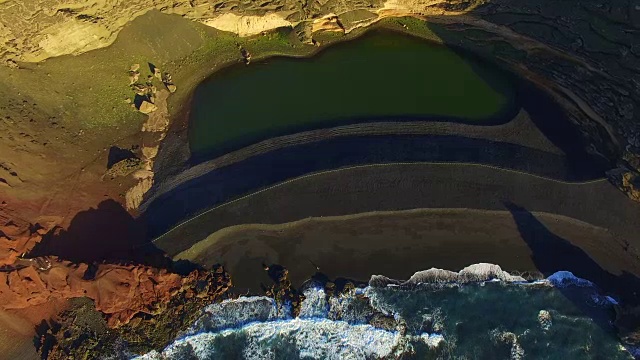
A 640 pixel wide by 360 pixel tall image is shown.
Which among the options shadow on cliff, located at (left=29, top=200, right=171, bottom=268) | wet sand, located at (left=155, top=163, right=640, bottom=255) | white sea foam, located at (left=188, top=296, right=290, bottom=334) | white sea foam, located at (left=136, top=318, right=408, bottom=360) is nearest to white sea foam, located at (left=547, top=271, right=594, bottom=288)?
wet sand, located at (left=155, top=163, right=640, bottom=255)

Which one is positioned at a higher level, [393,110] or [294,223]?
[393,110]

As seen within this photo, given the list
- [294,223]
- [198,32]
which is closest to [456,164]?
[294,223]

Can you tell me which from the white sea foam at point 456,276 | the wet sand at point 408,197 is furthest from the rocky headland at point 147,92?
the white sea foam at point 456,276

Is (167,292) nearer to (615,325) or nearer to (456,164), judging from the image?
(456,164)

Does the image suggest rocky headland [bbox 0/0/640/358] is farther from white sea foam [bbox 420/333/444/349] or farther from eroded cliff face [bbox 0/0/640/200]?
white sea foam [bbox 420/333/444/349]

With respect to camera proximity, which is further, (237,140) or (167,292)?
(237,140)

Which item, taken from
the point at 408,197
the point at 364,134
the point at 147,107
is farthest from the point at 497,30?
the point at 147,107
